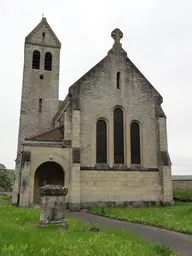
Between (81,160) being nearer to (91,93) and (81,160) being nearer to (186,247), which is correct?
(91,93)

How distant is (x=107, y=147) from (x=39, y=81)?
15151 mm

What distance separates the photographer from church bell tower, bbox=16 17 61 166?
103ft

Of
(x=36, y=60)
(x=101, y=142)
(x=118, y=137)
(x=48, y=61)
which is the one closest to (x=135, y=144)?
(x=118, y=137)

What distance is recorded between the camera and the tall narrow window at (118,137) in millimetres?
22109

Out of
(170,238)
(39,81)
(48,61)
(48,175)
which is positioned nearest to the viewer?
(170,238)

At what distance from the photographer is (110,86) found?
23141 mm

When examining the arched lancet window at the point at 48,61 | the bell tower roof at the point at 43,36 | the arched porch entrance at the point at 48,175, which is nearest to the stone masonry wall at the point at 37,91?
the bell tower roof at the point at 43,36

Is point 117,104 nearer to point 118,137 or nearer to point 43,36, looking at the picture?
point 118,137

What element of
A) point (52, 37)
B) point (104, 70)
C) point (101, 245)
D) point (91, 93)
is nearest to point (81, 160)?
point (91, 93)

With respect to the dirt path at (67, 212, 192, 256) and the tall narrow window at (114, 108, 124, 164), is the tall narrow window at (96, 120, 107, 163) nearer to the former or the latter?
the tall narrow window at (114, 108, 124, 164)

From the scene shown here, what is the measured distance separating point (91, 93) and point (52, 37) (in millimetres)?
16615

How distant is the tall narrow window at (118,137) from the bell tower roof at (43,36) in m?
16.8

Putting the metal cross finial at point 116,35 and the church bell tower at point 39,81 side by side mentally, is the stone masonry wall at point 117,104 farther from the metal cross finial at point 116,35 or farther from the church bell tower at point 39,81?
the church bell tower at point 39,81

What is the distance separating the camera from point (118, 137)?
22547mm
